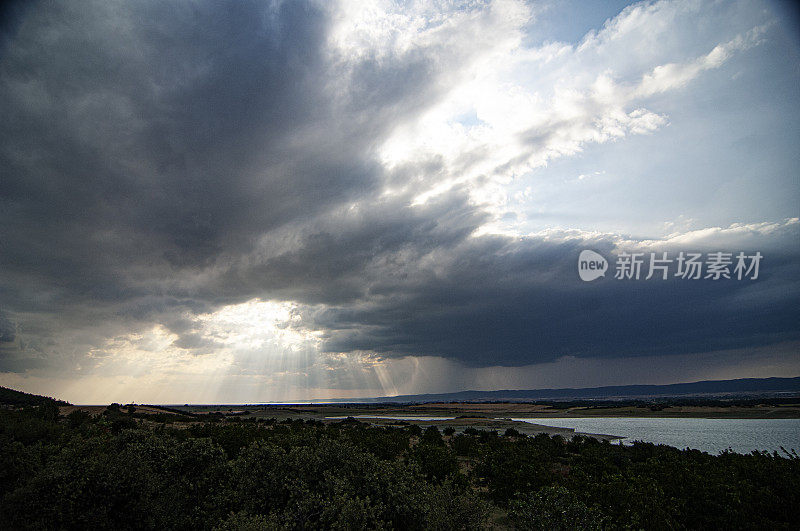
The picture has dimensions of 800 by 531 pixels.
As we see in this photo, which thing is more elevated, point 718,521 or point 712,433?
point 718,521

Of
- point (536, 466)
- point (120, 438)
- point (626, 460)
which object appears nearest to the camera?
point (120, 438)

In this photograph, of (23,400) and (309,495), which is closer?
(309,495)

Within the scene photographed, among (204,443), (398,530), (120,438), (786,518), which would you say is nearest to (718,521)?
(786,518)

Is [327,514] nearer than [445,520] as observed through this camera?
Yes

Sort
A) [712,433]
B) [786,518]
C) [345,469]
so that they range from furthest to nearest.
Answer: [712,433] < [786,518] < [345,469]

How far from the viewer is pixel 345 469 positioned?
440 inches

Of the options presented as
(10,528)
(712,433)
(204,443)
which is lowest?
(712,433)

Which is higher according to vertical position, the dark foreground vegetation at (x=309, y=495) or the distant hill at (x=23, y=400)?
the distant hill at (x=23, y=400)

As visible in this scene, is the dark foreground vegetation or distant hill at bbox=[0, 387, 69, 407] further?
distant hill at bbox=[0, 387, 69, 407]

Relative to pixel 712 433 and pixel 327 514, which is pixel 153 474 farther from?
pixel 712 433

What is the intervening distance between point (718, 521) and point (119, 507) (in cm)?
1964

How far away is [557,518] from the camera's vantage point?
932cm

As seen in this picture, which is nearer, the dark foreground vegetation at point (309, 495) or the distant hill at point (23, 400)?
the dark foreground vegetation at point (309, 495)

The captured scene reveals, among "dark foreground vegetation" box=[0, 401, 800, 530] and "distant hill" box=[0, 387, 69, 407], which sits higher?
"distant hill" box=[0, 387, 69, 407]
